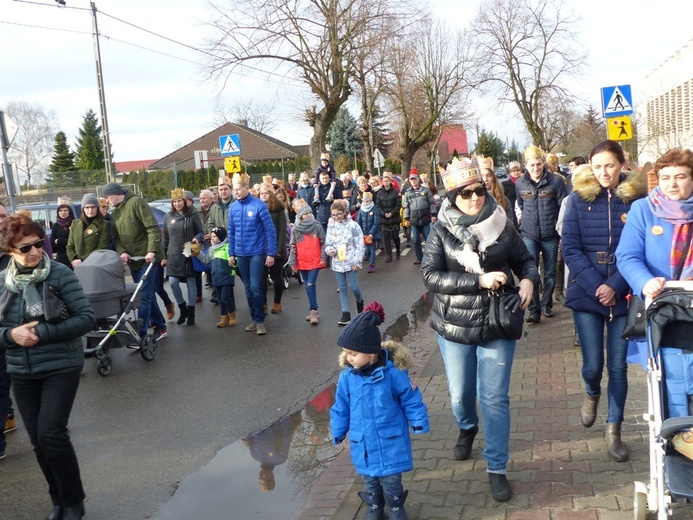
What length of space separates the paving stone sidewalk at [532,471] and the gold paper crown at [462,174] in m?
1.85

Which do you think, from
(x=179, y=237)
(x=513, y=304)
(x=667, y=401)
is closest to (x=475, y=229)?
(x=513, y=304)

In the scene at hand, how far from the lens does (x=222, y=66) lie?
86.1 feet

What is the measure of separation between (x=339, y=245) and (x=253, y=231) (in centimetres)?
126

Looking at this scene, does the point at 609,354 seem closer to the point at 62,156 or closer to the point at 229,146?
the point at 229,146

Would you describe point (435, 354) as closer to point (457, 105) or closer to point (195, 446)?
point (195, 446)

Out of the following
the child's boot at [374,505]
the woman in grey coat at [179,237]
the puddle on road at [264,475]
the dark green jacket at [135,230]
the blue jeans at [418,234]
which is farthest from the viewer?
the blue jeans at [418,234]

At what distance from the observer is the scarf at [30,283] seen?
4492 millimetres

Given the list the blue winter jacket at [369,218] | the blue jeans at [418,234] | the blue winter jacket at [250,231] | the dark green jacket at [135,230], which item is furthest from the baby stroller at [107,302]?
the blue jeans at [418,234]

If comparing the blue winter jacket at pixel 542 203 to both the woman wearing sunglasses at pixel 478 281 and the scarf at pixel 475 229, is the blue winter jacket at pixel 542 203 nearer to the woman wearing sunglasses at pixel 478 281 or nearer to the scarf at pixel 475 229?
the woman wearing sunglasses at pixel 478 281

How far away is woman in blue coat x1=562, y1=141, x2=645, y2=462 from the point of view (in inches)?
185

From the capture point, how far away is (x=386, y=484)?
3.98 m

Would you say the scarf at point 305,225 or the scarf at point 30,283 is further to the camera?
the scarf at point 305,225

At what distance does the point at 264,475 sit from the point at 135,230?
490 centimetres

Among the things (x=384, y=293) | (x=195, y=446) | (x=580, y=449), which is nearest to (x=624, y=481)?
(x=580, y=449)
